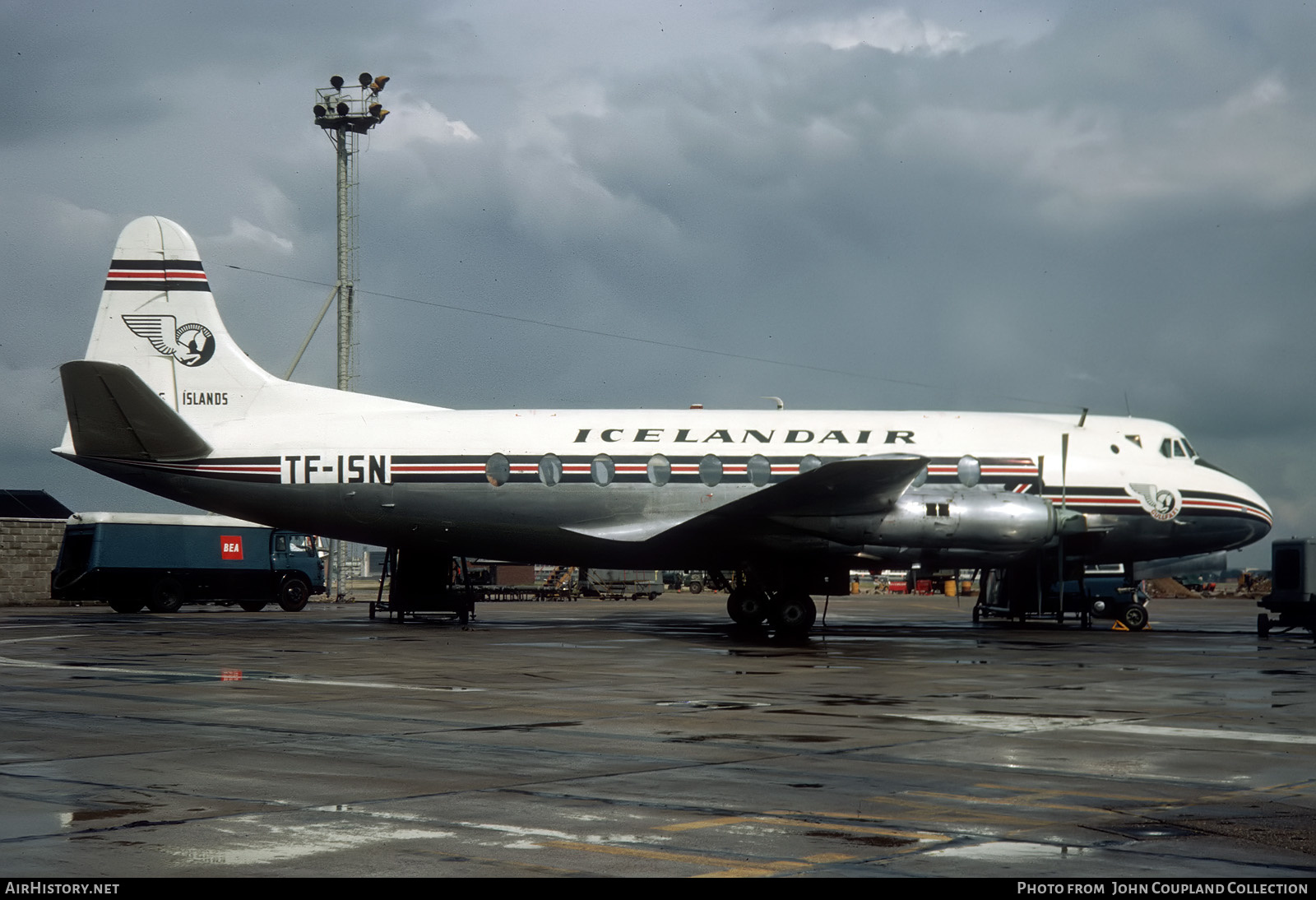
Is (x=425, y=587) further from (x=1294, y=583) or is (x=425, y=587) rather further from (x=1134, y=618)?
(x=1294, y=583)

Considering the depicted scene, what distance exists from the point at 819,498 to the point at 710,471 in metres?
3.17

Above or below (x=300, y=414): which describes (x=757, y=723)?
below

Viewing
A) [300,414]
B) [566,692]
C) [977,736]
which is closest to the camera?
[977,736]

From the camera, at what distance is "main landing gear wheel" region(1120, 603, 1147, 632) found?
28.9 meters

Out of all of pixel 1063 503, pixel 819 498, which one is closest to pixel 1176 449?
pixel 1063 503

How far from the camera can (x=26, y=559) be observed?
166 feet

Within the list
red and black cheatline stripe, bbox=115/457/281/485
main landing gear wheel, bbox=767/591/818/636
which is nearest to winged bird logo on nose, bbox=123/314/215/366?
red and black cheatline stripe, bbox=115/457/281/485

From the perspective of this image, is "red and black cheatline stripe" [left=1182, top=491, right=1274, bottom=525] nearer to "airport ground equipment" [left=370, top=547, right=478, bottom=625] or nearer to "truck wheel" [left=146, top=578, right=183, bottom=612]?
"airport ground equipment" [left=370, top=547, right=478, bottom=625]

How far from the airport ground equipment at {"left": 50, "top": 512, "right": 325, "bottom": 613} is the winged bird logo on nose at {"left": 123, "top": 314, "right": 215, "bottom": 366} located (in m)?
10.6

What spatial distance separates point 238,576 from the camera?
4097 centimetres

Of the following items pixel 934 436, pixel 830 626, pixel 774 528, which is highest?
pixel 934 436

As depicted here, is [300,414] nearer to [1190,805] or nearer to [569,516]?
[569,516]
